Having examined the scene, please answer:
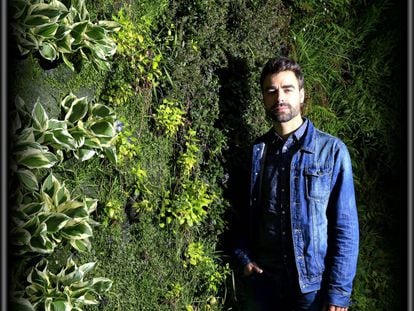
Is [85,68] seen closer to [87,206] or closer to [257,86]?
[87,206]

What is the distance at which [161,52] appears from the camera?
10.7 feet

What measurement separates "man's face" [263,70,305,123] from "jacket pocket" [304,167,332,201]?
313mm

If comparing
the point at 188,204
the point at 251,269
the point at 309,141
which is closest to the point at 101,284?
the point at 188,204

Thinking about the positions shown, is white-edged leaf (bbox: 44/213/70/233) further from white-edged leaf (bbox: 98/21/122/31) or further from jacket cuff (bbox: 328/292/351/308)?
jacket cuff (bbox: 328/292/351/308)

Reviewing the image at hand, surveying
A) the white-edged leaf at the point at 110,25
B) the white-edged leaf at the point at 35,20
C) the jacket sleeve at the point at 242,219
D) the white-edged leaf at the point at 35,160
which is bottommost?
the jacket sleeve at the point at 242,219

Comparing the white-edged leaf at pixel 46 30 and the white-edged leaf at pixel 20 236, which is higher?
the white-edged leaf at pixel 46 30

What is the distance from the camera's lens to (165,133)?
327 cm

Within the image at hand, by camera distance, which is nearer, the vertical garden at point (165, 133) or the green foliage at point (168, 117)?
the vertical garden at point (165, 133)

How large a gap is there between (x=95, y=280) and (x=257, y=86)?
1578mm

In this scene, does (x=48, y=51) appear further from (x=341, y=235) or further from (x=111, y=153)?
(x=341, y=235)

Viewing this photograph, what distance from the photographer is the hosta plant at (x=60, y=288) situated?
2.54m

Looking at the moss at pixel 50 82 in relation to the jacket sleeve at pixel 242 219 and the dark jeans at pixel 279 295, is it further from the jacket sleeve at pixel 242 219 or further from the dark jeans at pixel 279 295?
the dark jeans at pixel 279 295

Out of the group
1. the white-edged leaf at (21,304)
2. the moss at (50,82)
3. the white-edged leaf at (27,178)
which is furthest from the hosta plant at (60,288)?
the moss at (50,82)

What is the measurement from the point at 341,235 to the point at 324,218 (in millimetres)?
119
